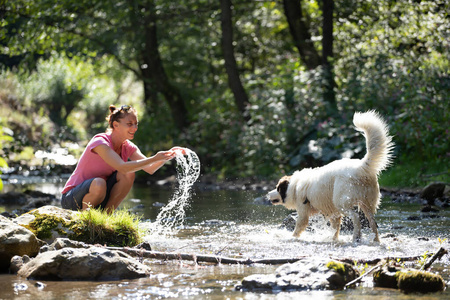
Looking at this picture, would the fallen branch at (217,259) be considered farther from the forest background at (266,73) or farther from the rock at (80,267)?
the forest background at (266,73)

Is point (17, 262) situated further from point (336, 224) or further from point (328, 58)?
point (328, 58)

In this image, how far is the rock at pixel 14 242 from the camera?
5273 millimetres

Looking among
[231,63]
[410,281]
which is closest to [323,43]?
[231,63]

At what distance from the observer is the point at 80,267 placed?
4.83 metres

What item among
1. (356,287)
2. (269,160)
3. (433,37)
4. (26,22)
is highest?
(26,22)

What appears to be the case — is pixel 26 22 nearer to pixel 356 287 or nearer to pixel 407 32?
pixel 407 32

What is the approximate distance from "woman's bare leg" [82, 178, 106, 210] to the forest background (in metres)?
6.57

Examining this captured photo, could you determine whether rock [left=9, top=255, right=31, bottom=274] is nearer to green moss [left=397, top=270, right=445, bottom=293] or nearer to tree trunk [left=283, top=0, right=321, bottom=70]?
green moss [left=397, top=270, right=445, bottom=293]

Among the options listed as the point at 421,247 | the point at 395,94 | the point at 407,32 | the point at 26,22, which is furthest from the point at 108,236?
the point at 26,22

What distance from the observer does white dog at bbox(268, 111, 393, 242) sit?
6355 mm

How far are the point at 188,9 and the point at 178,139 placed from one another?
4240 mm

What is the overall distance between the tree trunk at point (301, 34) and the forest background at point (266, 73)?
0.04 m

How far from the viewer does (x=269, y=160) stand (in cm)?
1522

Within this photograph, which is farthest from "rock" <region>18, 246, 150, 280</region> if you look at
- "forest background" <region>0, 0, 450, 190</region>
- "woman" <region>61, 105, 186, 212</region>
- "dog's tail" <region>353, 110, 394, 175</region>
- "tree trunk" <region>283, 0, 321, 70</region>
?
"tree trunk" <region>283, 0, 321, 70</region>
